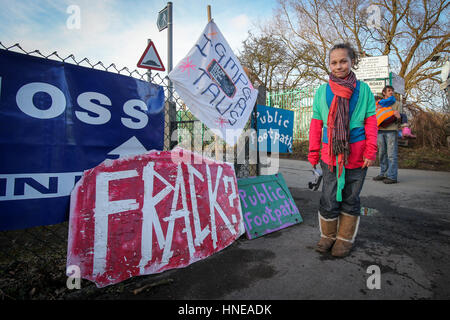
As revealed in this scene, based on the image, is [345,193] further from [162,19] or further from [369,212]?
[162,19]

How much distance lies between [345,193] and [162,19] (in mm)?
7873

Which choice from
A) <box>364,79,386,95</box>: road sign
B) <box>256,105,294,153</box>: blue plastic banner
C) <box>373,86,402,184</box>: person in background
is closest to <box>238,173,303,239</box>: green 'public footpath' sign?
<box>256,105,294,153</box>: blue plastic banner

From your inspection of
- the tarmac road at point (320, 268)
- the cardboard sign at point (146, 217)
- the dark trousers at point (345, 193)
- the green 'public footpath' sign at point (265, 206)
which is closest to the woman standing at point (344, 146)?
the dark trousers at point (345, 193)

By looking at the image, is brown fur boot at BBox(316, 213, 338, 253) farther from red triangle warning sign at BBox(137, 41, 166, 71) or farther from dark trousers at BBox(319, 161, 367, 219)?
red triangle warning sign at BBox(137, 41, 166, 71)

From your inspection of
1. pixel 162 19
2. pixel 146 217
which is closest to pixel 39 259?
pixel 146 217

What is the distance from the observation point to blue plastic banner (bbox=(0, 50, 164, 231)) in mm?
1677

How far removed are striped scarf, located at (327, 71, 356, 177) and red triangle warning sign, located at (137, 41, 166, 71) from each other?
6040 millimetres

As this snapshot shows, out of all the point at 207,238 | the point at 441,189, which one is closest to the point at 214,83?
the point at 207,238

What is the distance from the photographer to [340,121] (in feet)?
6.98

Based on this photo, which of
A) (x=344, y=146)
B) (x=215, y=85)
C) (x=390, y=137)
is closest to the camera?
(x=344, y=146)

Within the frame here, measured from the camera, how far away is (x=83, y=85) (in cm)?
197

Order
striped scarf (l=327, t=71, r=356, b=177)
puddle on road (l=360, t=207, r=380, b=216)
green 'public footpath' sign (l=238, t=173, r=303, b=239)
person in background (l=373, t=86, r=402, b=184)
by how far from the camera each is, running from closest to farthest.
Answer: striped scarf (l=327, t=71, r=356, b=177) < green 'public footpath' sign (l=238, t=173, r=303, b=239) < puddle on road (l=360, t=207, r=380, b=216) < person in background (l=373, t=86, r=402, b=184)
